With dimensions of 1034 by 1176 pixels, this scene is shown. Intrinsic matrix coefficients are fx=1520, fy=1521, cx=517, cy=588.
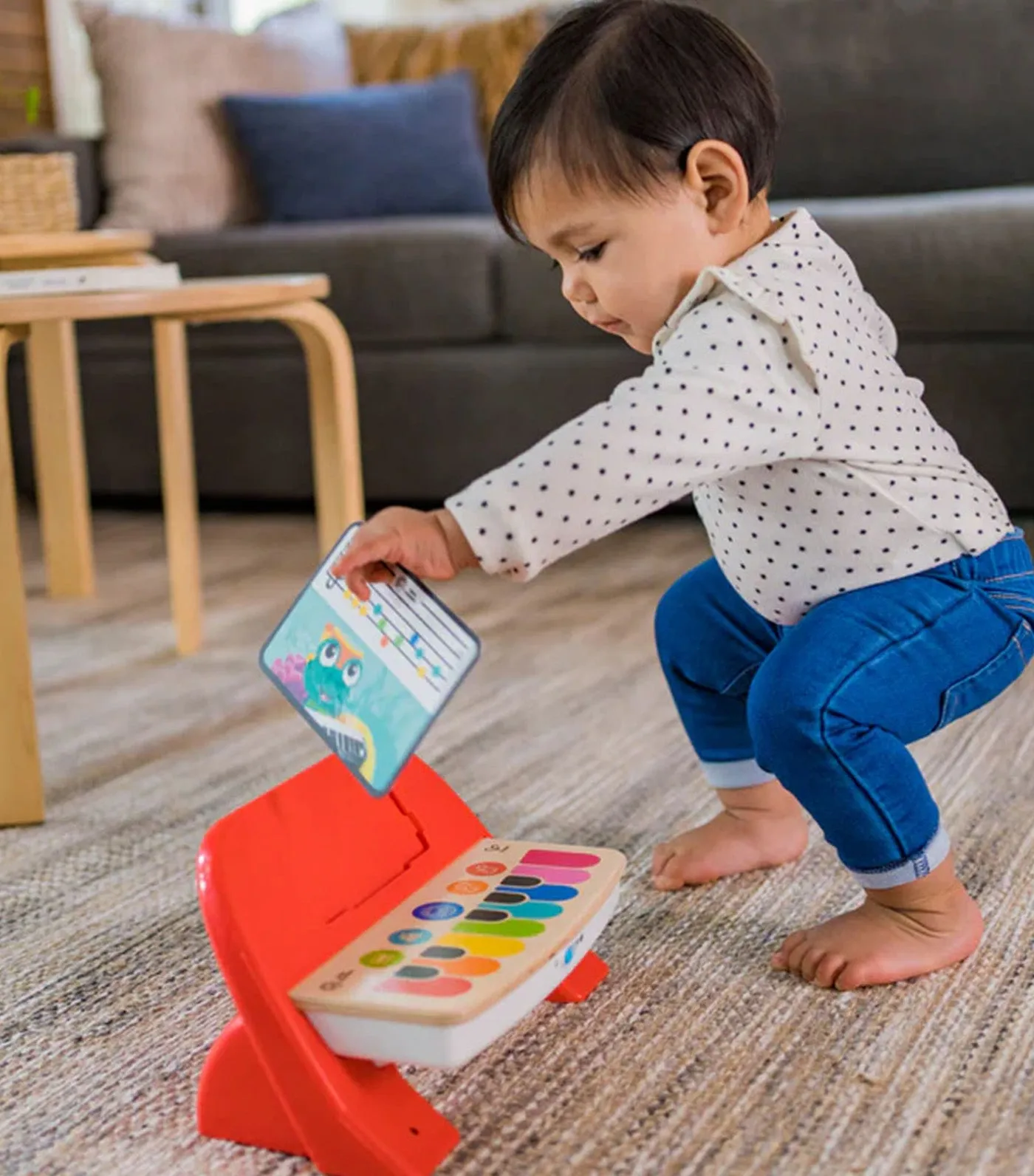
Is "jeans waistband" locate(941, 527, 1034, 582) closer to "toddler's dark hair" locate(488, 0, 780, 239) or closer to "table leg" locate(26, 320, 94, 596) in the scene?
"toddler's dark hair" locate(488, 0, 780, 239)

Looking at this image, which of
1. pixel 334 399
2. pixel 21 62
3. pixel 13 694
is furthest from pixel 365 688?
pixel 21 62

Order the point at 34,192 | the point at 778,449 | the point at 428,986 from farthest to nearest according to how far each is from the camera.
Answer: the point at 34,192 < the point at 778,449 < the point at 428,986

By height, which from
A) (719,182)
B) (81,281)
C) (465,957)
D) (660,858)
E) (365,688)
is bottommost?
(660,858)

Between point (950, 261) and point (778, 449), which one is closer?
point (778, 449)

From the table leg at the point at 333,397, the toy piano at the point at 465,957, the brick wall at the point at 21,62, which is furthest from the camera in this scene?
the brick wall at the point at 21,62

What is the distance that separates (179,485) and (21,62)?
6.22 feet

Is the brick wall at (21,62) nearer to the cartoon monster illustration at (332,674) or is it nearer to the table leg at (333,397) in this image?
the table leg at (333,397)

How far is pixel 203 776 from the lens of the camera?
3.92ft

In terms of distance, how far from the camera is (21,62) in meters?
3.06

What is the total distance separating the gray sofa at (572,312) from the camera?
5.95 feet

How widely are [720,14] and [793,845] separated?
1748 millimetres

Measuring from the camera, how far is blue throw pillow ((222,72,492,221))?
92.1 inches

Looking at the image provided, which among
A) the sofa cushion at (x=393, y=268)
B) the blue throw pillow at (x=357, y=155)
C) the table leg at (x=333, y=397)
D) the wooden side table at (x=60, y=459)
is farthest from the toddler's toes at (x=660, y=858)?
the blue throw pillow at (x=357, y=155)

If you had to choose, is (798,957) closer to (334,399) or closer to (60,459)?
(334,399)
